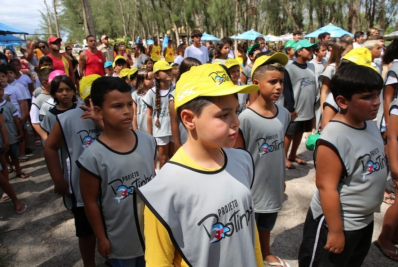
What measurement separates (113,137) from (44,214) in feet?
8.80

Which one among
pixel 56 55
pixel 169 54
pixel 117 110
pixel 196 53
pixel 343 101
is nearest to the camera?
Result: pixel 343 101

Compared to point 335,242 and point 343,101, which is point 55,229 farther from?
point 343,101

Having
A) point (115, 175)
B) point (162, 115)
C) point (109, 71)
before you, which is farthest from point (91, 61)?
point (115, 175)

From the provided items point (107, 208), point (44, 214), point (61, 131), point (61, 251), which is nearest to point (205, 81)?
point (107, 208)

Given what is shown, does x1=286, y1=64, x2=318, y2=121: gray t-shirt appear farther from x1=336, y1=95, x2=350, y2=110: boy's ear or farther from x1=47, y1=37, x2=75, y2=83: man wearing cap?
x1=47, y1=37, x2=75, y2=83: man wearing cap

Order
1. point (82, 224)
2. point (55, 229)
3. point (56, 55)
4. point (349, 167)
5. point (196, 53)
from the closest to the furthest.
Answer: point (349, 167) → point (82, 224) → point (55, 229) → point (56, 55) → point (196, 53)

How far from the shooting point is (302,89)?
5023mm

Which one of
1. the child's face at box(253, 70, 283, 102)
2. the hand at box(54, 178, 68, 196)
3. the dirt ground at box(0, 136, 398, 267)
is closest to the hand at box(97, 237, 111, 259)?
the hand at box(54, 178, 68, 196)

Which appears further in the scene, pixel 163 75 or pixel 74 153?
pixel 163 75

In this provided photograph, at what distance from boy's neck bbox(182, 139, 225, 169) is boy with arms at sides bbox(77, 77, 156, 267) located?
0.77 metres

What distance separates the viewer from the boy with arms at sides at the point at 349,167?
1.86 metres

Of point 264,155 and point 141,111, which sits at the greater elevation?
point 141,111

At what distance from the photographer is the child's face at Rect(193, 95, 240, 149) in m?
1.29

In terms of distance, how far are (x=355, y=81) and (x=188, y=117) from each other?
4.07ft
